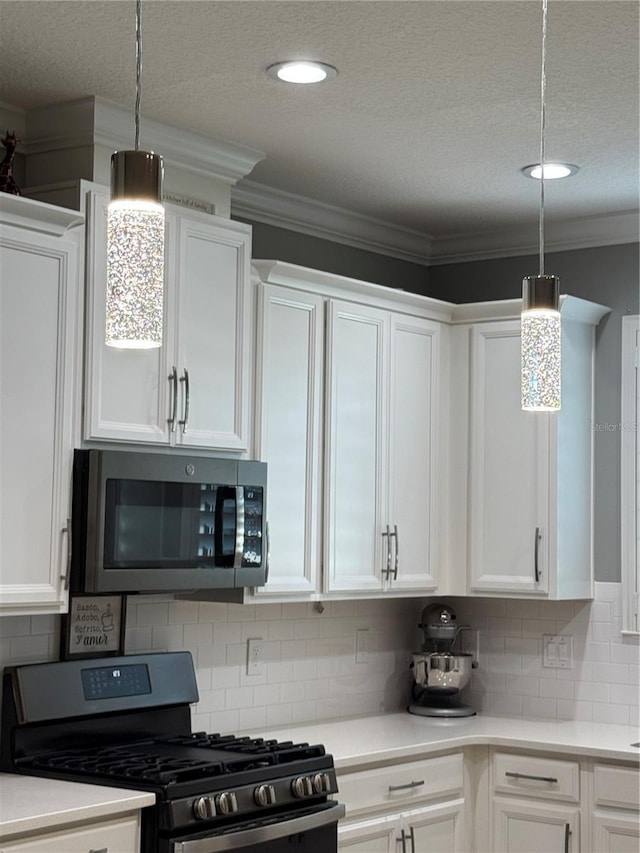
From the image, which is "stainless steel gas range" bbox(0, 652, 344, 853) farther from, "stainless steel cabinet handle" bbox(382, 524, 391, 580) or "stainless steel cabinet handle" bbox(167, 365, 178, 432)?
"stainless steel cabinet handle" bbox(382, 524, 391, 580)

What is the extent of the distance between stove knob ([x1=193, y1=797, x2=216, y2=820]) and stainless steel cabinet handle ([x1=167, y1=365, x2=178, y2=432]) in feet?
3.34

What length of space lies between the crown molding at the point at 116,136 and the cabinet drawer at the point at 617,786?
7.42ft

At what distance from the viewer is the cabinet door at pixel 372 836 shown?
3635 mm

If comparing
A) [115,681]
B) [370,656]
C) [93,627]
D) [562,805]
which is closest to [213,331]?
[93,627]

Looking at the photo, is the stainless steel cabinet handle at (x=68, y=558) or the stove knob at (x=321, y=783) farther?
the stove knob at (x=321, y=783)

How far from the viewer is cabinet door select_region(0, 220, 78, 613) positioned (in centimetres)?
299

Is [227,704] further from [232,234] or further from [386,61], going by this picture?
[386,61]

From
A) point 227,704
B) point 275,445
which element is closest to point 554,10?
point 275,445

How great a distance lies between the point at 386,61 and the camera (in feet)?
9.87

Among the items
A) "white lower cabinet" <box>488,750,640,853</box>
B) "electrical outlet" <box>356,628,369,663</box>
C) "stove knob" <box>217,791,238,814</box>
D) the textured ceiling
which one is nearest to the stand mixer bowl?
"electrical outlet" <box>356,628,369,663</box>

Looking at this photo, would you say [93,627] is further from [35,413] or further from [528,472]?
[528,472]

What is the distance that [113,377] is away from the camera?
327cm

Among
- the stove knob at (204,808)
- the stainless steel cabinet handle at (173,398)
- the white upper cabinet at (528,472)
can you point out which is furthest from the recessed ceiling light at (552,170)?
the stove knob at (204,808)

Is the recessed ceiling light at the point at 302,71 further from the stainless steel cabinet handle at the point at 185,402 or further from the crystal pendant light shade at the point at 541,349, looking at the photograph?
the crystal pendant light shade at the point at 541,349
